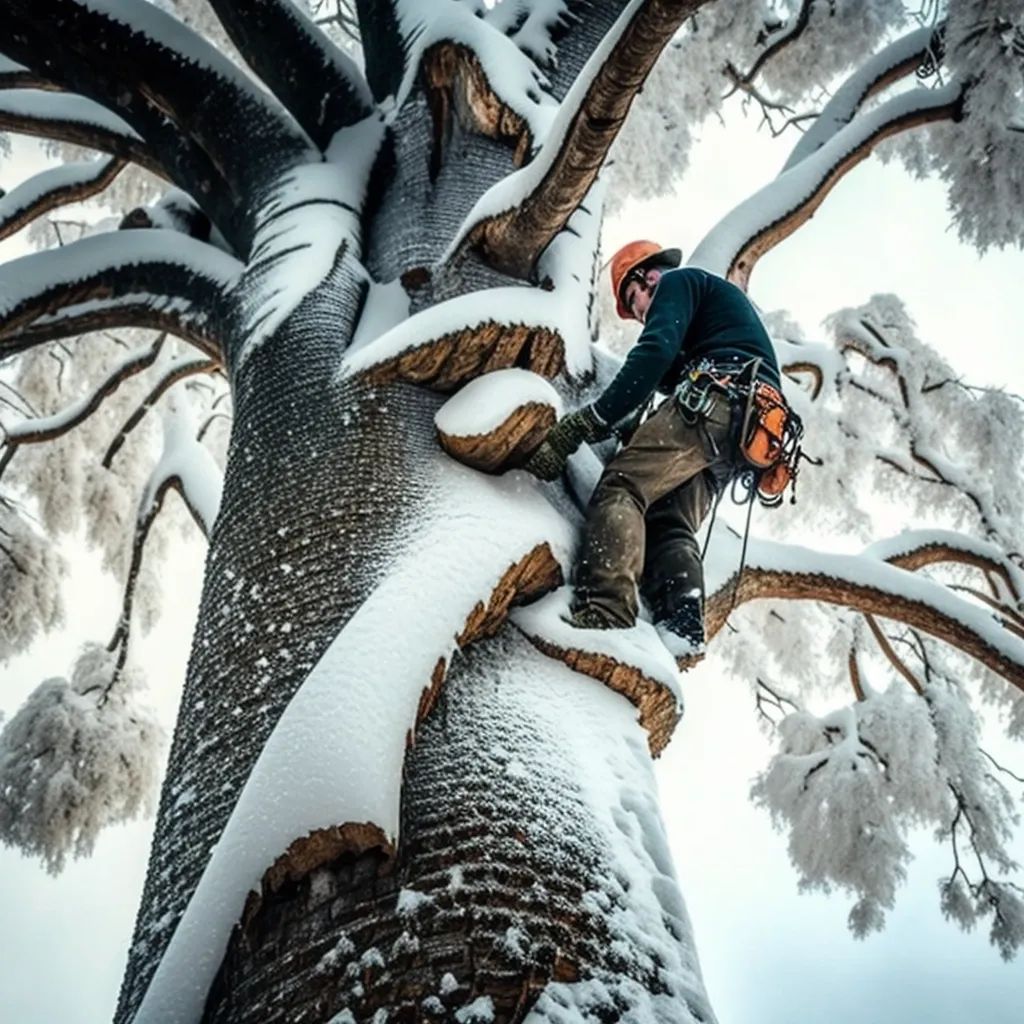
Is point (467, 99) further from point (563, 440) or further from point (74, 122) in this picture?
point (563, 440)

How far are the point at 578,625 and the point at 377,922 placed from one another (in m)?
0.66

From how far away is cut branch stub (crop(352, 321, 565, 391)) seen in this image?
75.1 inches

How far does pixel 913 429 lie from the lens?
551 cm

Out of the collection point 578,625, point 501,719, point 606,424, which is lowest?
point 501,719

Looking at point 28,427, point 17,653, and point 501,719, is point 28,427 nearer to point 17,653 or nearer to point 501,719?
point 17,653

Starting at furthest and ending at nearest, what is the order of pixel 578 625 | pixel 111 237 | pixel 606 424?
pixel 111 237 → pixel 606 424 → pixel 578 625

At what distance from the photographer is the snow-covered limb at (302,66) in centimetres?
305

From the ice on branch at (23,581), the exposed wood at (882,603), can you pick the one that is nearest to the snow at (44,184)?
the ice on branch at (23,581)

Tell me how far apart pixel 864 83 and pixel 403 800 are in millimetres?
3415

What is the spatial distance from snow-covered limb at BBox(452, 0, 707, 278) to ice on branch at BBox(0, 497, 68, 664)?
10.1 feet

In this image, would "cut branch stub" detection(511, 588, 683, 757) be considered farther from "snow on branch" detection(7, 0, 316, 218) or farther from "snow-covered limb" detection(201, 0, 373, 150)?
"snow-covered limb" detection(201, 0, 373, 150)

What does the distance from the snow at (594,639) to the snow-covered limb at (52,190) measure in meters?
2.40

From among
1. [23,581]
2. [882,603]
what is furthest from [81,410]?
[882,603]

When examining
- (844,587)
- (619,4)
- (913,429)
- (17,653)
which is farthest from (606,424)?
(913,429)
